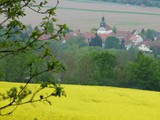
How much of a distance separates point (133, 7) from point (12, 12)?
9831 centimetres

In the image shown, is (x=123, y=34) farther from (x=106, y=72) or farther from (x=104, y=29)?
(x=106, y=72)

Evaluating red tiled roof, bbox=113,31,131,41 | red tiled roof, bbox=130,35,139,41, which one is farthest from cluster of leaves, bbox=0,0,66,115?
red tiled roof, bbox=130,35,139,41

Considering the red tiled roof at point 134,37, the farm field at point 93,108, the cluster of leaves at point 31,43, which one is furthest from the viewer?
the red tiled roof at point 134,37

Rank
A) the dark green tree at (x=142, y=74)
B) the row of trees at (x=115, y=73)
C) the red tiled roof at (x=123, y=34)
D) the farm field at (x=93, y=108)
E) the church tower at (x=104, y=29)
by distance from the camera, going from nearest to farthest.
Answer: the farm field at (x=93, y=108), the dark green tree at (x=142, y=74), the row of trees at (x=115, y=73), the red tiled roof at (x=123, y=34), the church tower at (x=104, y=29)

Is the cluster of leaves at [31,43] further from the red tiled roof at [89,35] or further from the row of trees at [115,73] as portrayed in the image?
the red tiled roof at [89,35]

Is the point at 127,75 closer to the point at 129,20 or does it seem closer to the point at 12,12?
the point at 12,12

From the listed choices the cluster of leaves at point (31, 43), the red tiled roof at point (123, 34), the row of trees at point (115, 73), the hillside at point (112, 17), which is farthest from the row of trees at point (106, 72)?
the hillside at point (112, 17)

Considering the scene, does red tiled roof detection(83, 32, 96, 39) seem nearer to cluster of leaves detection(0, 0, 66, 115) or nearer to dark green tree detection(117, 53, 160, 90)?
dark green tree detection(117, 53, 160, 90)

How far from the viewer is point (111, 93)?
32.2 feet

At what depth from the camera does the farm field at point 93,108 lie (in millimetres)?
6453

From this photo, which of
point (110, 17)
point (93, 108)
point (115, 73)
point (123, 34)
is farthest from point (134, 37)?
point (93, 108)

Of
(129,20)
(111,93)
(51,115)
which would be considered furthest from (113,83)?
(129,20)

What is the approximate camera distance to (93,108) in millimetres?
7746

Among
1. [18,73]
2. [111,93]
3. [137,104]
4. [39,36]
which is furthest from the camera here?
[18,73]
